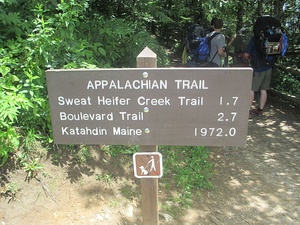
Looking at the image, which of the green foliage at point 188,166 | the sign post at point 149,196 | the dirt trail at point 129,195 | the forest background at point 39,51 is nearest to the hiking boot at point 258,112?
the dirt trail at point 129,195

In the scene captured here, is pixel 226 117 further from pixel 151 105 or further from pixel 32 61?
pixel 32 61

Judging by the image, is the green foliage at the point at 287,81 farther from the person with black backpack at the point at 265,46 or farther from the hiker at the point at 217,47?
the hiker at the point at 217,47

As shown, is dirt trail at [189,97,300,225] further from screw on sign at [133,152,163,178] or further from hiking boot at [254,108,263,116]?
screw on sign at [133,152,163,178]

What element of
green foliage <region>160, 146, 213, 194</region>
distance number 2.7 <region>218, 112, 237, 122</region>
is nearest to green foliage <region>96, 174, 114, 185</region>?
green foliage <region>160, 146, 213, 194</region>

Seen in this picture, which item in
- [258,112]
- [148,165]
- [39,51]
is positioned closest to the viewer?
[148,165]

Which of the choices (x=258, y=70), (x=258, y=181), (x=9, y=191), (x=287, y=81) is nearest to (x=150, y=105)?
(x=9, y=191)

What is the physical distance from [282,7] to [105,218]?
23.8ft

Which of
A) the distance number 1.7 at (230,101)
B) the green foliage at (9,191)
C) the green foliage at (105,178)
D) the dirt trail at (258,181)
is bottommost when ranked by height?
the dirt trail at (258,181)

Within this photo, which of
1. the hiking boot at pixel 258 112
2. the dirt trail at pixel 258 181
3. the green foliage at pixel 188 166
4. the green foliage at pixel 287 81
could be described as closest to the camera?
the dirt trail at pixel 258 181

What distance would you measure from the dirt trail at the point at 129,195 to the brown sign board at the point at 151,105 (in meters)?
1.47

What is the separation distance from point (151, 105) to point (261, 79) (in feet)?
14.9

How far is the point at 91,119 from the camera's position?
5.84ft

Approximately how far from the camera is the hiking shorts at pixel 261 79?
5.70 meters

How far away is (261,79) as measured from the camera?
5723 mm
